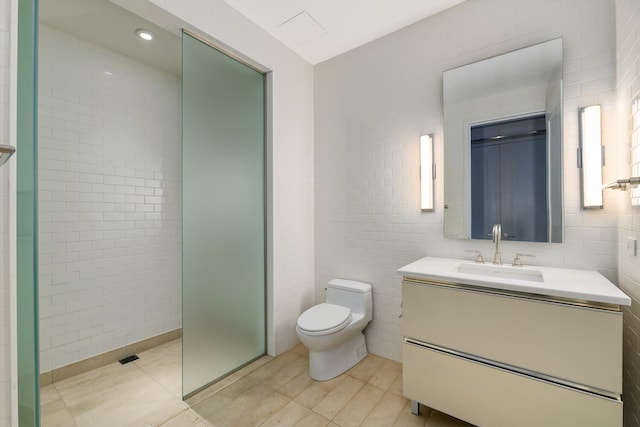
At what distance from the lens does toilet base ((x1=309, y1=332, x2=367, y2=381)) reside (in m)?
2.09

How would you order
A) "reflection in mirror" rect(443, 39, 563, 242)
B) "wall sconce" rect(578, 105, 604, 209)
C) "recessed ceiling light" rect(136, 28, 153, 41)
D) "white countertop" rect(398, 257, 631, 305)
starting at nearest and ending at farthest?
"white countertop" rect(398, 257, 631, 305)
"wall sconce" rect(578, 105, 604, 209)
"reflection in mirror" rect(443, 39, 563, 242)
"recessed ceiling light" rect(136, 28, 153, 41)

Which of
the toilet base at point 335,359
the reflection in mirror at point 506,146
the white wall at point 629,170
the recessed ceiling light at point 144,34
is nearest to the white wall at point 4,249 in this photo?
the recessed ceiling light at point 144,34

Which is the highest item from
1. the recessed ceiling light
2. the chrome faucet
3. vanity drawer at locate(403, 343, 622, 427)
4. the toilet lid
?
the recessed ceiling light

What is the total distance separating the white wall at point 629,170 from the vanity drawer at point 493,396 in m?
0.33

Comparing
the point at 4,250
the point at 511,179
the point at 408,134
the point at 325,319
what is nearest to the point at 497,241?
the point at 511,179

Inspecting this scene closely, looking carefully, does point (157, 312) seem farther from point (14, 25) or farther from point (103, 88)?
point (14, 25)

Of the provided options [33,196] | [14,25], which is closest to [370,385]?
[33,196]

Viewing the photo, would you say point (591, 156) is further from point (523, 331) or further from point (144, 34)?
point (144, 34)

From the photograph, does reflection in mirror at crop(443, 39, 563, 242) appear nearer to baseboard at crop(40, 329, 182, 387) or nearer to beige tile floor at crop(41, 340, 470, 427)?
beige tile floor at crop(41, 340, 470, 427)

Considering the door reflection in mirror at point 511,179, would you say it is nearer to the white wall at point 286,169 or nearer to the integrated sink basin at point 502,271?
the integrated sink basin at point 502,271

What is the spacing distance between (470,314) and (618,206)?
1016 mm

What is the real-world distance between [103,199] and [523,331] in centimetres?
306

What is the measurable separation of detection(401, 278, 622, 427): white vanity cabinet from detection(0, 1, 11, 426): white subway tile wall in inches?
74.3

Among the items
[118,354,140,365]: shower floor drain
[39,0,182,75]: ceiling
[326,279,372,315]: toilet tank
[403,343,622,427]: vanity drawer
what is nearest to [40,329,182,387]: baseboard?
[118,354,140,365]: shower floor drain
